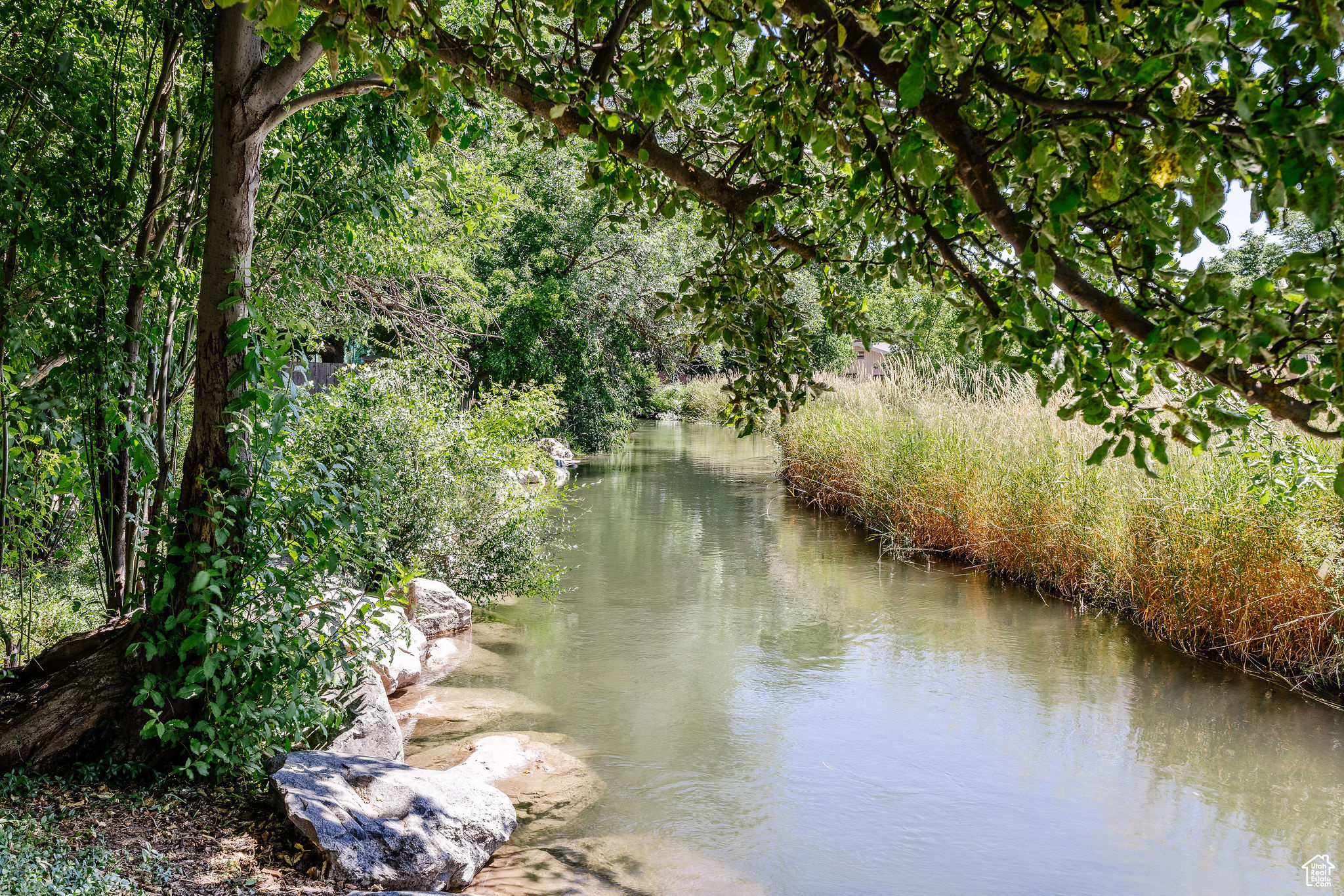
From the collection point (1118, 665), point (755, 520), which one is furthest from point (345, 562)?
point (755, 520)

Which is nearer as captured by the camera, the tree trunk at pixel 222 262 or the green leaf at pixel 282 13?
the green leaf at pixel 282 13

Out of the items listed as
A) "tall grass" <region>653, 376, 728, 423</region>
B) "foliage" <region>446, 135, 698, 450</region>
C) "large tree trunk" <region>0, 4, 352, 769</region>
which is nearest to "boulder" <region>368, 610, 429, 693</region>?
"large tree trunk" <region>0, 4, 352, 769</region>

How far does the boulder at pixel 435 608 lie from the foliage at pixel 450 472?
237mm

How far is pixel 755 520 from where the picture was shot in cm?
1398

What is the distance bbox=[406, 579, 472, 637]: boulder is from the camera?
7613 millimetres

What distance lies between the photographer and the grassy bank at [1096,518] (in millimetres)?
6492

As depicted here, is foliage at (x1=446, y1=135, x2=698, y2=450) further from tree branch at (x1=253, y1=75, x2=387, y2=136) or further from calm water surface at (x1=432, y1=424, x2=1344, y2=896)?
tree branch at (x1=253, y1=75, x2=387, y2=136)

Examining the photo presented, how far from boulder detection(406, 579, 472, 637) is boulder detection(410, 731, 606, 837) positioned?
2.11 metres

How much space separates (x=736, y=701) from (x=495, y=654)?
2253 millimetres

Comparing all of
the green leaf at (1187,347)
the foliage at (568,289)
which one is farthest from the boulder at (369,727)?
the foliage at (568,289)

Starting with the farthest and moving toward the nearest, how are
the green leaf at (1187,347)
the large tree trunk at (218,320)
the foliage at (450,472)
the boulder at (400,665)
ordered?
1. the foliage at (450,472)
2. the boulder at (400,665)
3. the large tree trunk at (218,320)
4. the green leaf at (1187,347)

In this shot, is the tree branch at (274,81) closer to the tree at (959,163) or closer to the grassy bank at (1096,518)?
the tree at (959,163)

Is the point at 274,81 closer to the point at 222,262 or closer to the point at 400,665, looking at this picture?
the point at 222,262

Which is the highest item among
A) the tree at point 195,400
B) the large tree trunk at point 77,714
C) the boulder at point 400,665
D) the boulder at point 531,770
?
the tree at point 195,400
